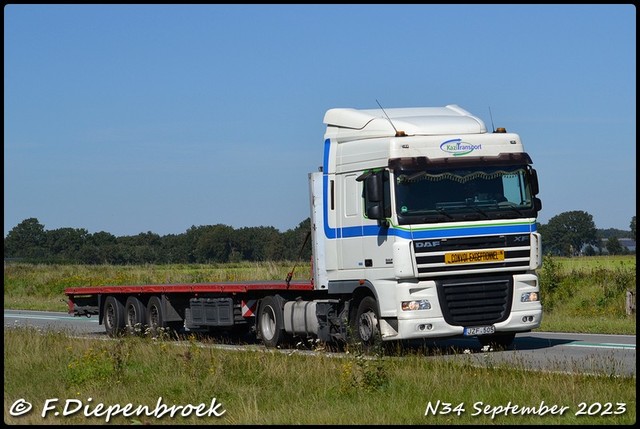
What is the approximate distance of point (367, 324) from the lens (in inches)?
722

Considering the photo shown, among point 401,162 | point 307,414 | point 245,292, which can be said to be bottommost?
point 307,414

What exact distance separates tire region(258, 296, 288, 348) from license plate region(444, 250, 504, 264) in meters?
4.18

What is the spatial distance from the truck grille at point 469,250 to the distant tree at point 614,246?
63.7 metres

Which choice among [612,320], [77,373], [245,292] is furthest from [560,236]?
[77,373]

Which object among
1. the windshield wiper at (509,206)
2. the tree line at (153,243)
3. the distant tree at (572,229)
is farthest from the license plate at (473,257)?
the distant tree at (572,229)

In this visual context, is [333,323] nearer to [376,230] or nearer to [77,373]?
[376,230]

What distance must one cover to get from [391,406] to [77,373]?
437 centimetres

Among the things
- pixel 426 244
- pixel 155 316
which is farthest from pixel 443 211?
pixel 155 316

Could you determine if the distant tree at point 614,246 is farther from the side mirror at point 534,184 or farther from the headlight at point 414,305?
the headlight at point 414,305

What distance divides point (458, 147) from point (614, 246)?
220 ft

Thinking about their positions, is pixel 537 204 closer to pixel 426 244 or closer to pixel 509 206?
pixel 509 206

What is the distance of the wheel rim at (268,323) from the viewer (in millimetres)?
21078

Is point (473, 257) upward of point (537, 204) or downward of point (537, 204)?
downward

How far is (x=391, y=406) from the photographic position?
12219 millimetres
